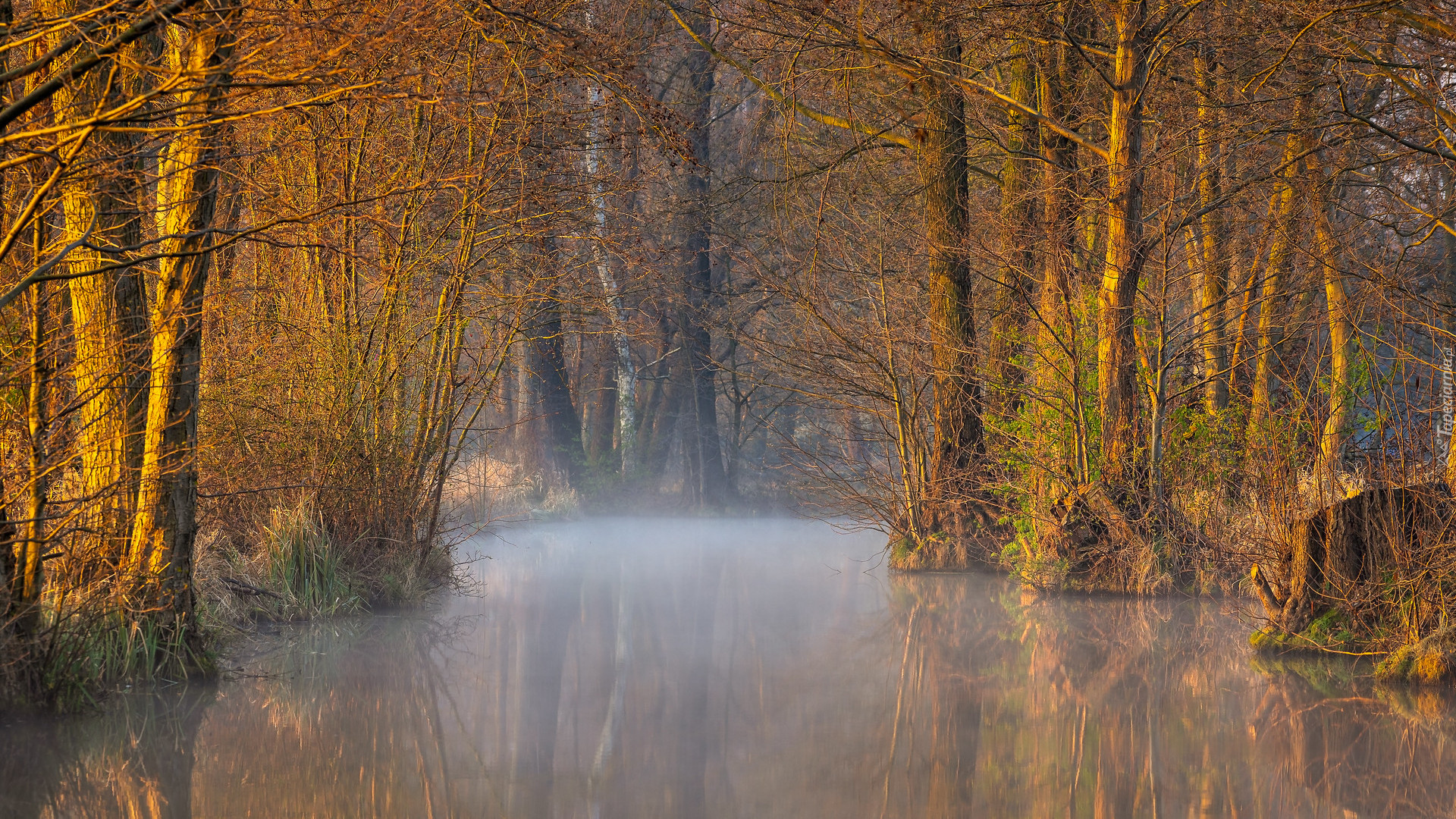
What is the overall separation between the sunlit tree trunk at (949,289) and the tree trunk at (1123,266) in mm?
1923

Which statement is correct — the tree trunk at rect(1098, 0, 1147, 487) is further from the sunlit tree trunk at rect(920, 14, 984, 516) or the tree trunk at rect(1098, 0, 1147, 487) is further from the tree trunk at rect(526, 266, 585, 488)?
the tree trunk at rect(526, 266, 585, 488)

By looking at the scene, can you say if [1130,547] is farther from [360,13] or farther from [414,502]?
[360,13]

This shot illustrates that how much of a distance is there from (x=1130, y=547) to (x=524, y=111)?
6101 millimetres

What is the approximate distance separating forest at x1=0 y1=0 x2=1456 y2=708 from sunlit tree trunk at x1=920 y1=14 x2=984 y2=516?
42 millimetres

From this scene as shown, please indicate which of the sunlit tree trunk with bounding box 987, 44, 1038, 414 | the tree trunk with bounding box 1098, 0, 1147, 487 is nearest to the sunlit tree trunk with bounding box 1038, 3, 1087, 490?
the tree trunk with bounding box 1098, 0, 1147, 487

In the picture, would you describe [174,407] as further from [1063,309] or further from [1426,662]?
[1063,309]

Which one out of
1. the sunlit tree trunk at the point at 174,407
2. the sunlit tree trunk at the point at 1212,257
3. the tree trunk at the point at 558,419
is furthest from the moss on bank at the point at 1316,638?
the tree trunk at the point at 558,419

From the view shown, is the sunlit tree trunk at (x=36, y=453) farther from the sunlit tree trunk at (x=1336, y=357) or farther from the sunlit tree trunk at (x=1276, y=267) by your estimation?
the sunlit tree trunk at (x=1276, y=267)

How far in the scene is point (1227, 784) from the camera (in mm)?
5531

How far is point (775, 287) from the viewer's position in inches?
484

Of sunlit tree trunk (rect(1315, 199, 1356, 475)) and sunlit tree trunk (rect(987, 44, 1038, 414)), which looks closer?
sunlit tree trunk (rect(1315, 199, 1356, 475))

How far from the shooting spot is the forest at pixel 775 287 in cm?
575

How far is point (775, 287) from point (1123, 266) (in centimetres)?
330

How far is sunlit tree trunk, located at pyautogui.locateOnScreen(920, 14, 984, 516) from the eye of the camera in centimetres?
1269
